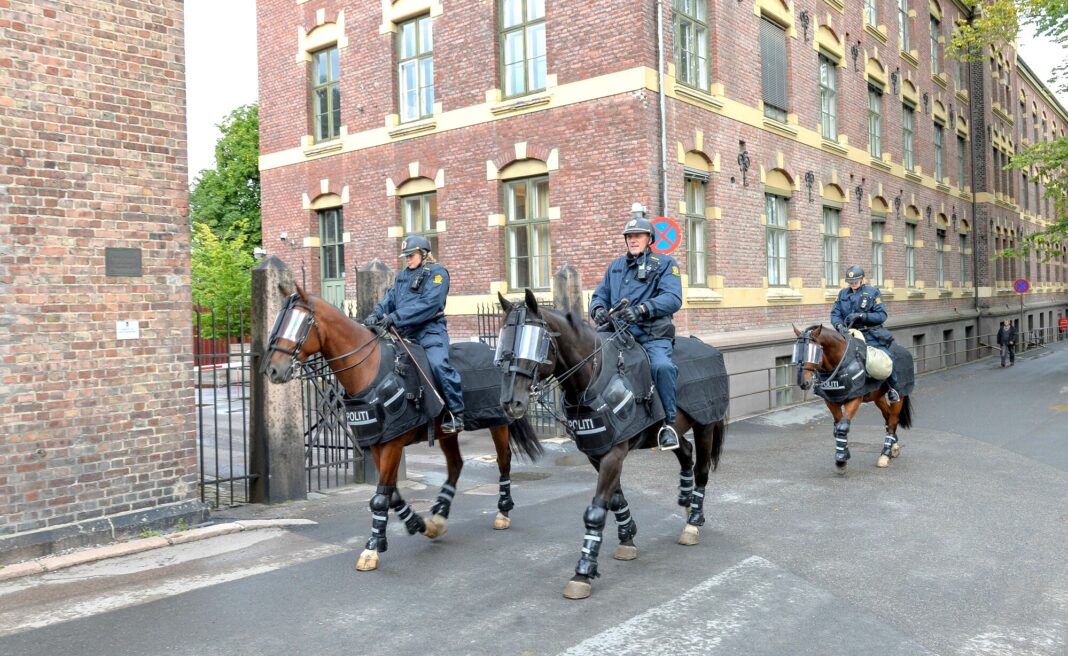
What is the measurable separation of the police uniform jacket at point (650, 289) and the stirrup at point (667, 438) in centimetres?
79

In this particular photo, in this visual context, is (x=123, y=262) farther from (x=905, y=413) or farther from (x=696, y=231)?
(x=696, y=231)

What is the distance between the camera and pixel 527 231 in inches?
687

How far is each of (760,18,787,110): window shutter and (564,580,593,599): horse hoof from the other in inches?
621

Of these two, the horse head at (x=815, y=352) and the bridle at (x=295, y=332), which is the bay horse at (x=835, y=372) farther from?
the bridle at (x=295, y=332)

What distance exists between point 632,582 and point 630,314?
2085mm

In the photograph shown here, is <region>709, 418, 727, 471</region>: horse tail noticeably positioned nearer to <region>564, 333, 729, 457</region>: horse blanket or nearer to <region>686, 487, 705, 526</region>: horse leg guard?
<region>564, 333, 729, 457</region>: horse blanket

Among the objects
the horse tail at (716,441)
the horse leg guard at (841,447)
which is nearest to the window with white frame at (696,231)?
the horse leg guard at (841,447)

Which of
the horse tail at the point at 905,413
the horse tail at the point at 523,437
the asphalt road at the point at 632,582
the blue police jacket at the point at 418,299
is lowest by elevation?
the asphalt road at the point at 632,582

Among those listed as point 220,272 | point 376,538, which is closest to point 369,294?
point 376,538

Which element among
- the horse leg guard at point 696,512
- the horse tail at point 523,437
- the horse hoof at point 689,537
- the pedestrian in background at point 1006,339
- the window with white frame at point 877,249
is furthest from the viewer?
the pedestrian in background at point 1006,339

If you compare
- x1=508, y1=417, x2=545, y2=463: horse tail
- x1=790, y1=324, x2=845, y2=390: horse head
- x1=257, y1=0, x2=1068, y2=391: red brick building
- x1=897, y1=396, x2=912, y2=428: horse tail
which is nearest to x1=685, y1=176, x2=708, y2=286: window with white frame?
x1=257, y1=0, x2=1068, y2=391: red brick building

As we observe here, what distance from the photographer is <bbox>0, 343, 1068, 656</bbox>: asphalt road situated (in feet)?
16.9

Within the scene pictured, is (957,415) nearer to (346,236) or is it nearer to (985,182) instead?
(346,236)

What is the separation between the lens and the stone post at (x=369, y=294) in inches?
420
